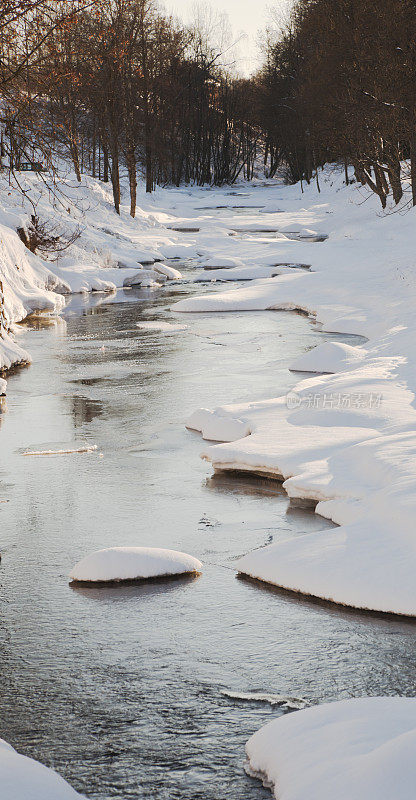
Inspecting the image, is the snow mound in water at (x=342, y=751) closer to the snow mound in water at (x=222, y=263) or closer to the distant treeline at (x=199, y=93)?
the distant treeline at (x=199, y=93)

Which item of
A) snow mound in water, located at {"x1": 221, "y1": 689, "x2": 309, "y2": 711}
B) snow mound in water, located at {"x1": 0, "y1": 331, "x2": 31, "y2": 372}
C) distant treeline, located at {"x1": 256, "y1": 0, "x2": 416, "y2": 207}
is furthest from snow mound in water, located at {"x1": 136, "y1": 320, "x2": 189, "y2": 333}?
snow mound in water, located at {"x1": 221, "y1": 689, "x2": 309, "y2": 711}

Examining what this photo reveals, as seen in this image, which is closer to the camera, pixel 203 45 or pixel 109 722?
pixel 109 722

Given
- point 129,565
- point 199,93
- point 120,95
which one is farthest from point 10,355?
point 199,93

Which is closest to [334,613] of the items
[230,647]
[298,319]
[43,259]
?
[230,647]

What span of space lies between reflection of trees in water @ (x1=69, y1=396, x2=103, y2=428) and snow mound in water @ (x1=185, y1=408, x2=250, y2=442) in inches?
46.8

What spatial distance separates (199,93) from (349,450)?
57.4m

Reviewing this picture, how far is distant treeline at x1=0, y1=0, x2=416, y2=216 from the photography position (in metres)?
7.04

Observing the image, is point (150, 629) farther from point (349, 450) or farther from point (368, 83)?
point (368, 83)

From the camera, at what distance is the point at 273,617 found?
17.8ft

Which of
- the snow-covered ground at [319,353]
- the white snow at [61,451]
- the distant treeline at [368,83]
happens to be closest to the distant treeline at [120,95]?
the snow-covered ground at [319,353]

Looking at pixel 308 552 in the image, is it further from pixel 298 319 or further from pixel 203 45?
pixel 203 45

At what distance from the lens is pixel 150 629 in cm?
532

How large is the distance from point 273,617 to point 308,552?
0.70 m

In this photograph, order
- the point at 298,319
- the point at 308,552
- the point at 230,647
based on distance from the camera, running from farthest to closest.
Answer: the point at 298,319
the point at 308,552
the point at 230,647
